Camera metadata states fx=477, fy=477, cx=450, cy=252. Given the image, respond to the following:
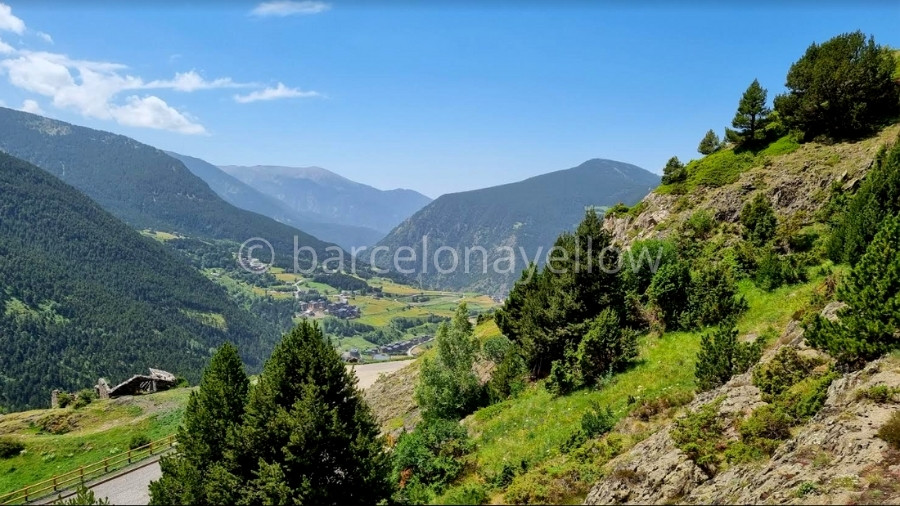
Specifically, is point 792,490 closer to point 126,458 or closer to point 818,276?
point 818,276

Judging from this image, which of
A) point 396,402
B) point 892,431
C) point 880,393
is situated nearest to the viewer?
point 892,431

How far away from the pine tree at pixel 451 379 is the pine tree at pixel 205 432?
12.5 m

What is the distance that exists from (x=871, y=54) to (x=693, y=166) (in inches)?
567

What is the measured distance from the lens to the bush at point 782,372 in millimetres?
Result: 14984

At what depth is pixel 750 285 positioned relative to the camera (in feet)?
92.4

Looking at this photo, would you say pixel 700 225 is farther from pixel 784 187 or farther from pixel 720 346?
pixel 720 346

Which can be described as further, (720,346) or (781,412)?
(720,346)

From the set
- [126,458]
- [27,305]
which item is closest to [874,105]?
[126,458]

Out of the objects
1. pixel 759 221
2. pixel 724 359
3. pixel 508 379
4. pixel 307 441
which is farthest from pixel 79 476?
pixel 759 221

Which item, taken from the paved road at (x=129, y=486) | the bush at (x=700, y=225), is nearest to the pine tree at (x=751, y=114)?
the bush at (x=700, y=225)

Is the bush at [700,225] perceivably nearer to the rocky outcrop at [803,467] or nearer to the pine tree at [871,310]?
the pine tree at [871,310]

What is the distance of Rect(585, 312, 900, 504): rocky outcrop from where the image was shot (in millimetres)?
10008

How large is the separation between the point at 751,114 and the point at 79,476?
58126 mm

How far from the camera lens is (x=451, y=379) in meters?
32.1
